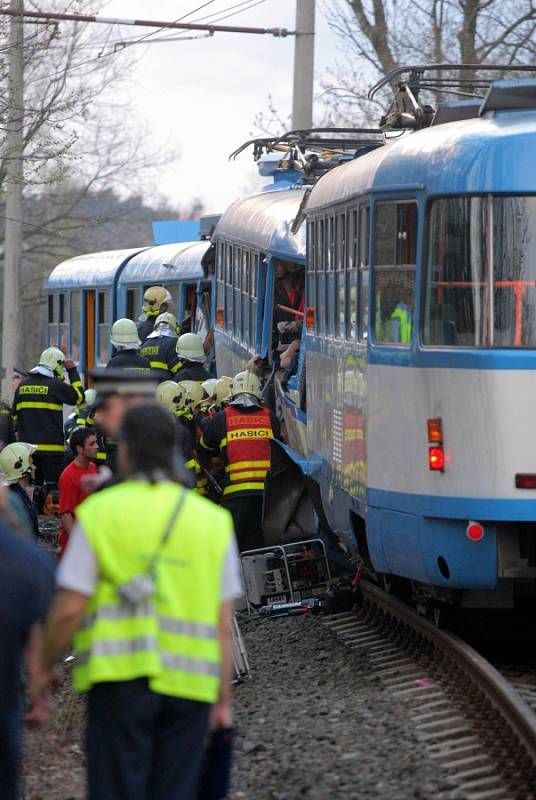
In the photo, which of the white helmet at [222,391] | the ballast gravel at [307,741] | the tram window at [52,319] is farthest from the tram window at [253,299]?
the tram window at [52,319]

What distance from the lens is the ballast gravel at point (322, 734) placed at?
714cm

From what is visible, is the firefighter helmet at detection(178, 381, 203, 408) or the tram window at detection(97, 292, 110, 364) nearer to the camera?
the firefighter helmet at detection(178, 381, 203, 408)

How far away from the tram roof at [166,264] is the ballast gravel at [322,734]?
1124cm

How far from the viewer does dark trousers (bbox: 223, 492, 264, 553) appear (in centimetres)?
1318

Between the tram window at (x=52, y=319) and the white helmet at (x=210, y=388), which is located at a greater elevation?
the white helmet at (x=210, y=388)

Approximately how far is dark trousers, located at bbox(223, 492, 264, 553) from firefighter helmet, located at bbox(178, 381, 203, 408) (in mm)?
1212

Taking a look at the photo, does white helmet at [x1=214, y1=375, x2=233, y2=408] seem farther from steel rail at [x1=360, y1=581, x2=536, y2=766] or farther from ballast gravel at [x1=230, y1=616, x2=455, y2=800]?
ballast gravel at [x1=230, y1=616, x2=455, y2=800]

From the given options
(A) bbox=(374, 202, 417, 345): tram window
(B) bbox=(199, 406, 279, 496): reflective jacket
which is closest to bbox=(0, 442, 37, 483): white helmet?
(B) bbox=(199, 406, 279, 496): reflective jacket

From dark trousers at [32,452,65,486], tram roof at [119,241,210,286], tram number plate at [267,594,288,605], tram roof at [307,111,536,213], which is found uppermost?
tram roof at [307,111,536,213]

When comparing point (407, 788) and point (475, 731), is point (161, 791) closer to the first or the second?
point (407, 788)

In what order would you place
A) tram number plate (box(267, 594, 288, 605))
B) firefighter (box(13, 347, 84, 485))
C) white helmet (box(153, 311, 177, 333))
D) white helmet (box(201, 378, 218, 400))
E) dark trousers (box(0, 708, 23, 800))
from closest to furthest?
dark trousers (box(0, 708, 23, 800)) → tram number plate (box(267, 594, 288, 605)) → white helmet (box(201, 378, 218, 400)) → firefighter (box(13, 347, 84, 485)) → white helmet (box(153, 311, 177, 333))

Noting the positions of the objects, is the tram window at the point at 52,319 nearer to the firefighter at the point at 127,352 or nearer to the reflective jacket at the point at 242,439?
the firefighter at the point at 127,352

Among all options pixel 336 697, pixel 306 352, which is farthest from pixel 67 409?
pixel 336 697

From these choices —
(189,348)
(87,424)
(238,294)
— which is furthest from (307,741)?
(238,294)
